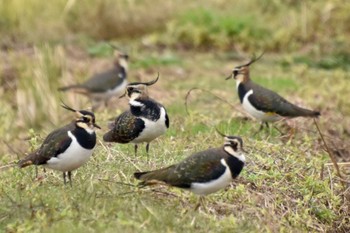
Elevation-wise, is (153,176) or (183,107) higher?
(153,176)

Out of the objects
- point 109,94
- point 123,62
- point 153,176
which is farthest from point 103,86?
point 153,176

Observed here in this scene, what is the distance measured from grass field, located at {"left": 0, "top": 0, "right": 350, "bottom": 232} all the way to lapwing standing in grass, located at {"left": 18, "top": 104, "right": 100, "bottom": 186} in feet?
0.76

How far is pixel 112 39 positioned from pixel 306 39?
3866 millimetres

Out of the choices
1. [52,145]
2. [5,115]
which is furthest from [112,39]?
[52,145]

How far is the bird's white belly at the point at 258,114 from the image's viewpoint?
10.6 metres

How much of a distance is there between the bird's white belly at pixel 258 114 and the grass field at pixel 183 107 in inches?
8.5

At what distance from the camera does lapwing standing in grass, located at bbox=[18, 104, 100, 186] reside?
7.62 meters

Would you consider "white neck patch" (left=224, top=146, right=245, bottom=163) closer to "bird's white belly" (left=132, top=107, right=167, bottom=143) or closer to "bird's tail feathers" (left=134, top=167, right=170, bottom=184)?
"bird's tail feathers" (left=134, top=167, right=170, bottom=184)

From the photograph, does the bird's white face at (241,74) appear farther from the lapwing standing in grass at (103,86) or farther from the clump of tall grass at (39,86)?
the clump of tall grass at (39,86)

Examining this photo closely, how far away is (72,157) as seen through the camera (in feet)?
25.0

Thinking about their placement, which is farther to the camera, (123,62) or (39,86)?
(123,62)

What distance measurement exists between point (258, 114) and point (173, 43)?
22.5 ft

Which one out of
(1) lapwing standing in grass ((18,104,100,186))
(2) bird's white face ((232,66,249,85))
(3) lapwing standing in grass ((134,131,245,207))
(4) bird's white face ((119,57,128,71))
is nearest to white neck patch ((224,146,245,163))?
(3) lapwing standing in grass ((134,131,245,207))

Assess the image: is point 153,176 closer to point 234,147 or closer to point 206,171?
point 206,171
